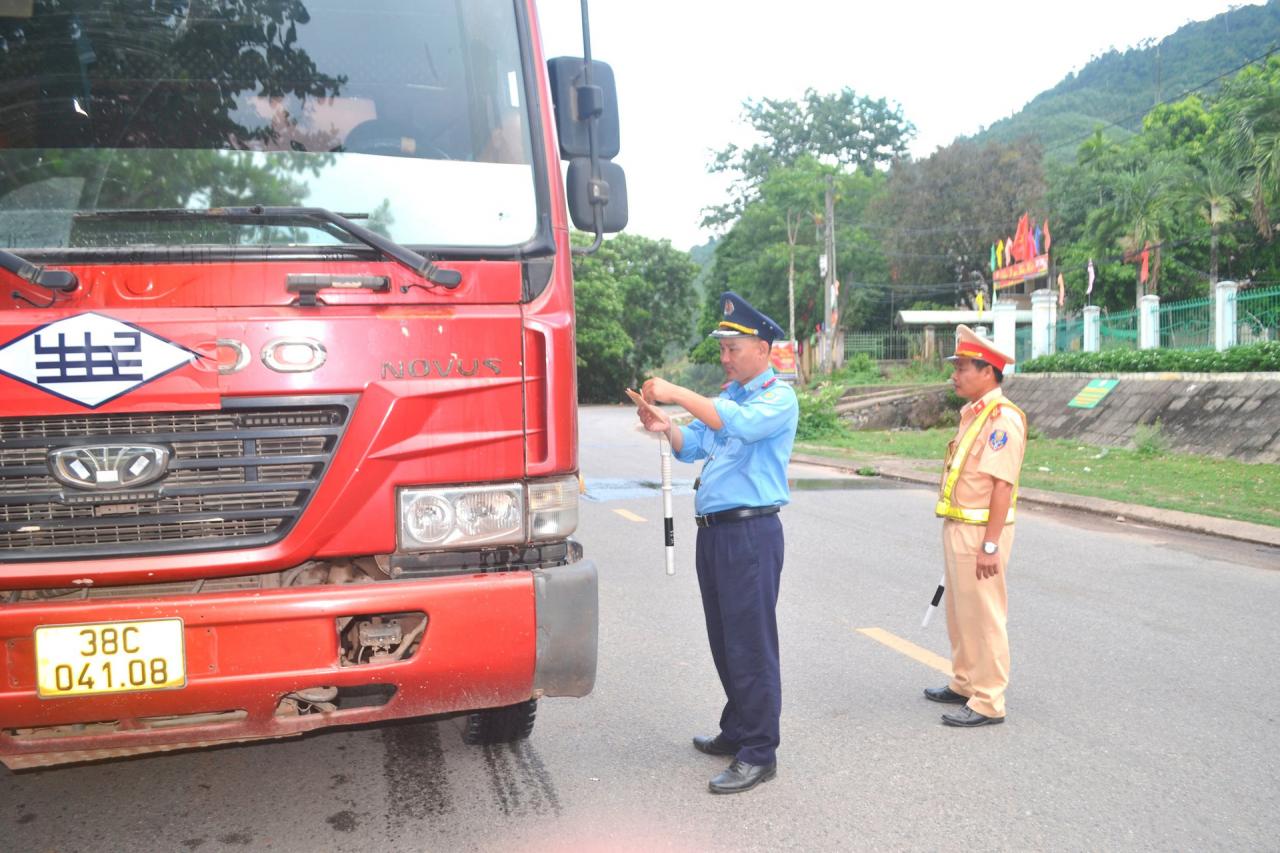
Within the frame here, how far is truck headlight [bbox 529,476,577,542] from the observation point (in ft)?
10.2

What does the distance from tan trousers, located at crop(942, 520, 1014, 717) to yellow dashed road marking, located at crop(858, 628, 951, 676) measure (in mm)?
608

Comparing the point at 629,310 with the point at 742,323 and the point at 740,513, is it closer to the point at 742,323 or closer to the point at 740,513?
the point at 742,323

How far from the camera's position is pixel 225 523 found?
2.88m

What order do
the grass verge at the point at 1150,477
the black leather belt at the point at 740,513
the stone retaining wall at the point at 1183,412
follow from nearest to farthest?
the black leather belt at the point at 740,513, the grass verge at the point at 1150,477, the stone retaining wall at the point at 1183,412

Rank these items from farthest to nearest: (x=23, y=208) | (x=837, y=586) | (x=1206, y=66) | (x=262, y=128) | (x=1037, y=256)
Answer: (x=1206, y=66) < (x=1037, y=256) < (x=837, y=586) < (x=262, y=128) < (x=23, y=208)

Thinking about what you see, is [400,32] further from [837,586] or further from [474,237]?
[837,586]

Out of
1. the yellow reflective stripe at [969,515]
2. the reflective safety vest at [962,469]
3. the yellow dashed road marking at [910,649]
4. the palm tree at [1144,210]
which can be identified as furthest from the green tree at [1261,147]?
the yellow reflective stripe at [969,515]

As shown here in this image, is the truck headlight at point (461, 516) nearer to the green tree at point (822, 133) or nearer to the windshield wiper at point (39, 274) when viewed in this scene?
the windshield wiper at point (39, 274)

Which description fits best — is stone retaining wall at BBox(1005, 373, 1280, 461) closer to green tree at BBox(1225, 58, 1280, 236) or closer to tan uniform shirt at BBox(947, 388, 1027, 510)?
green tree at BBox(1225, 58, 1280, 236)

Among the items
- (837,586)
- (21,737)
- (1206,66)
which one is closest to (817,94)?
(1206,66)

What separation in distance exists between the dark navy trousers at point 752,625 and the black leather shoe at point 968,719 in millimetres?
1027

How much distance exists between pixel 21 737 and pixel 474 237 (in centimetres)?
181

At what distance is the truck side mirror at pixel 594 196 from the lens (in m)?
3.49

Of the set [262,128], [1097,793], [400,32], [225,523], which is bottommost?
[1097,793]
